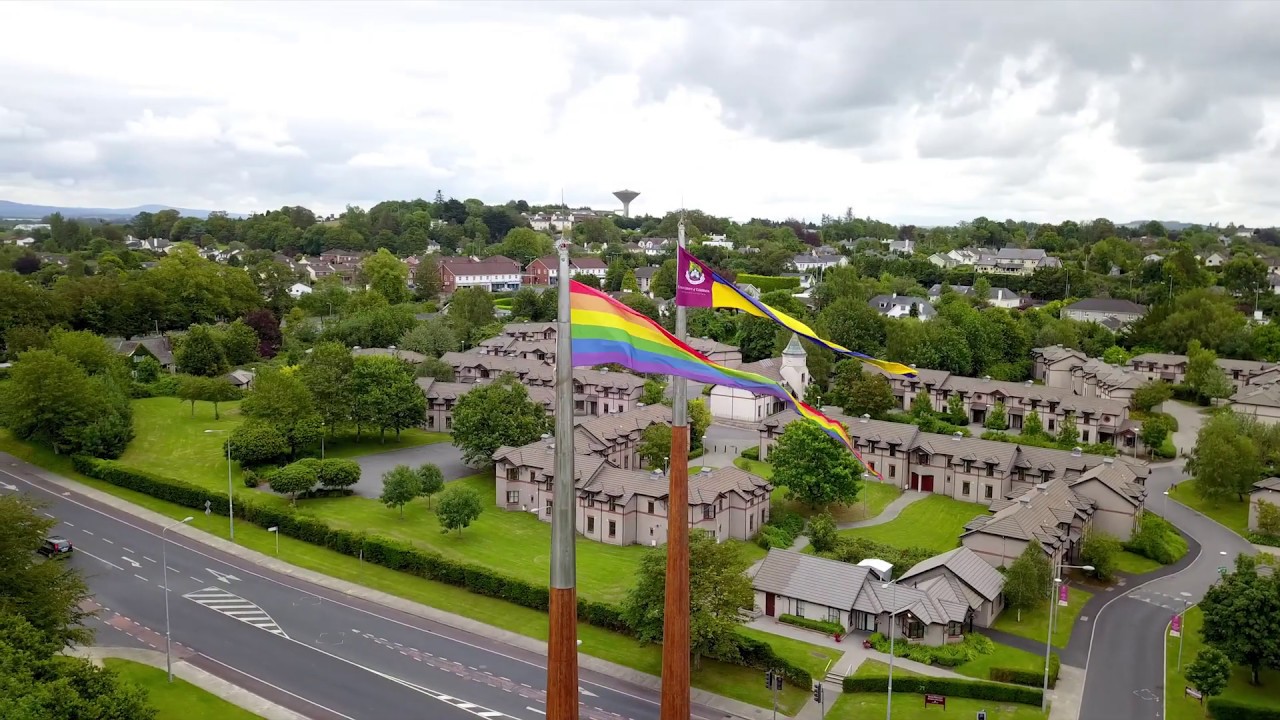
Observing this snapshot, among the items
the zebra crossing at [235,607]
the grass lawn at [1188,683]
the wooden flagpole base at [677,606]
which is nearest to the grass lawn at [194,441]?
the zebra crossing at [235,607]

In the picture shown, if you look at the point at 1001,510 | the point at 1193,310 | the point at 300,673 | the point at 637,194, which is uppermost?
the point at 637,194

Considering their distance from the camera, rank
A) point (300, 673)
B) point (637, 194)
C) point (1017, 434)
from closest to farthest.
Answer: point (637, 194) < point (300, 673) < point (1017, 434)

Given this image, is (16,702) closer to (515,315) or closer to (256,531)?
(256,531)

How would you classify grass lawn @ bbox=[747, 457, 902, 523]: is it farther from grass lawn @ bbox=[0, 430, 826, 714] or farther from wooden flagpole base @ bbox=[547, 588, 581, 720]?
wooden flagpole base @ bbox=[547, 588, 581, 720]

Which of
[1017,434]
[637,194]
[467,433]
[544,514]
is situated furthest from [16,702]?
[1017,434]

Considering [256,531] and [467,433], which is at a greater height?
[467,433]

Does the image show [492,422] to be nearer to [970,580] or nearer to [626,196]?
[970,580]

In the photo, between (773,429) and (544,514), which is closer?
(544,514)

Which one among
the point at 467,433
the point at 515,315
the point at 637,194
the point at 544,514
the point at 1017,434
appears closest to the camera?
the point at 637,194
